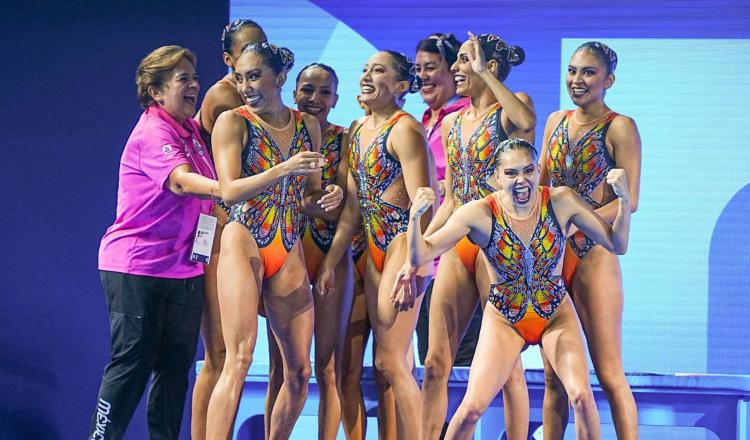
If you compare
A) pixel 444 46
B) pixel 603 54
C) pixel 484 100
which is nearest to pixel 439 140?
pixel 444 46

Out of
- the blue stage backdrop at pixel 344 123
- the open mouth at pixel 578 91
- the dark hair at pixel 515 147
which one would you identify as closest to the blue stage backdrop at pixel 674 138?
the blue stage backdrop at pixel 344 123

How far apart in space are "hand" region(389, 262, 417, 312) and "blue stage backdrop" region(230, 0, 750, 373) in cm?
202

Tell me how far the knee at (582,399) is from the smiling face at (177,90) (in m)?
1.98

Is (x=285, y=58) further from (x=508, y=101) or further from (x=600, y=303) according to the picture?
(x=600, y=303)

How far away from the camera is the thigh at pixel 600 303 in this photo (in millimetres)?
4141

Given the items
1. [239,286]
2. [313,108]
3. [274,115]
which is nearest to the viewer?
[239,286]

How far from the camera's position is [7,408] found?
6.32 meters

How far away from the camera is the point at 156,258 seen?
14.1 feet

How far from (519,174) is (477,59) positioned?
57cm

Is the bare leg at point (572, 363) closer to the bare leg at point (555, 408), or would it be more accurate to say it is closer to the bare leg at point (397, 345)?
the bare leg at point (555, 408)

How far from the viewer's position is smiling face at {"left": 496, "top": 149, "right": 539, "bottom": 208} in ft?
13.1

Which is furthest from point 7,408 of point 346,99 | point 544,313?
point 544,313

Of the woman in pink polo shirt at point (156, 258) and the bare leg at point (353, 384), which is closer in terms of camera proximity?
the woman in pink polo shirt at point (156, 258)

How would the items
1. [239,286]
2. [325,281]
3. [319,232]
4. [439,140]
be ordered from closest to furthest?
[239,286]
[325,281]
[319,232]
[439,140]
